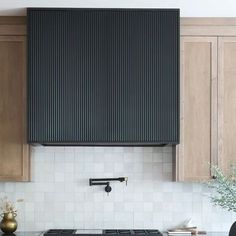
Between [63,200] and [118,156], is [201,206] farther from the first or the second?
[63,200]

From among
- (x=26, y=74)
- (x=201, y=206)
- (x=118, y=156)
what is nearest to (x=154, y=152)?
(x=118, y=156)

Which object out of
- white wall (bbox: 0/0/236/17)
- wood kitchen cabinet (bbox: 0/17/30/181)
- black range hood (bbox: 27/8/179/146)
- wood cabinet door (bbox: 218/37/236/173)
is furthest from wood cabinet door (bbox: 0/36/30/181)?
wood cabinet door (bbox: 218/37/236/173)

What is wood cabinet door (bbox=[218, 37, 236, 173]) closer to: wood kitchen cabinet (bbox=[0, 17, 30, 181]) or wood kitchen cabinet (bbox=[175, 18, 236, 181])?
wood kitchen cabinet (bbox=[175, 18, 236, 181])

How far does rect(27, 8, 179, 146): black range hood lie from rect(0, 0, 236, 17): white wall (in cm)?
7

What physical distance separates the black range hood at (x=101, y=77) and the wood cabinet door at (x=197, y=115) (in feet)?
0.55

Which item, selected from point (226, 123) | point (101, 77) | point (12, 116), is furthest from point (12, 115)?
point (226, 123)

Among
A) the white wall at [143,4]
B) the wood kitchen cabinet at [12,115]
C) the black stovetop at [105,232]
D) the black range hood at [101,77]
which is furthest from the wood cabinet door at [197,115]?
the wood kitchen cabinet at [12,115]

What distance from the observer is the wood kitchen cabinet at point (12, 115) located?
4.15 m

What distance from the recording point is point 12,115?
415 centimetres

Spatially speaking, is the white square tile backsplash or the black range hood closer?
the black range hood

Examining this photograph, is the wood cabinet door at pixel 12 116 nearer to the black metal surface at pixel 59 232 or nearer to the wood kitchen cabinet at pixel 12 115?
the wood kitchen cabinet at pixel 12 115

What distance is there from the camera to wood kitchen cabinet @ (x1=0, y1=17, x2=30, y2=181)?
13.6 feet

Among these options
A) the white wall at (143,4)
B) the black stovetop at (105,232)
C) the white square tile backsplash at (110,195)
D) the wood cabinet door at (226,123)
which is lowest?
the black stovetop at (105,232)

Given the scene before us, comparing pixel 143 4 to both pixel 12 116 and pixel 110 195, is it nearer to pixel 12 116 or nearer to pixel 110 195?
pixel 12 116
